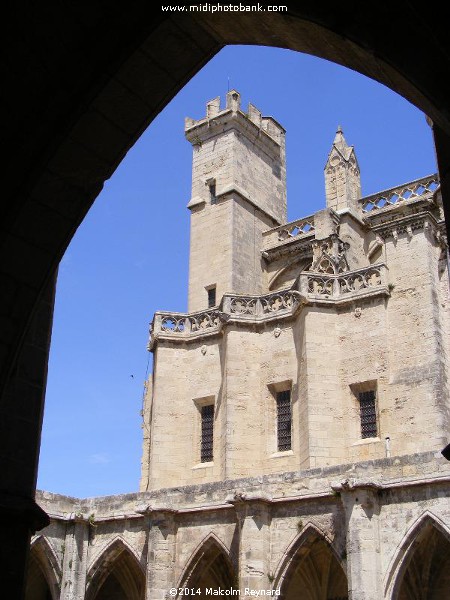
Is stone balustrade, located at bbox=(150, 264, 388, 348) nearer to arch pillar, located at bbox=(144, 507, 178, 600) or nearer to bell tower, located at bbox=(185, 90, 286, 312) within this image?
bell tower, located at bbox=(185, 90, 286, 312)

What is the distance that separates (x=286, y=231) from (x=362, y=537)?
14190 millimetres

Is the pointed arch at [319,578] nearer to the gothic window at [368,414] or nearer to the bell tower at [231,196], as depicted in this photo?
the gothic window at [368,414]

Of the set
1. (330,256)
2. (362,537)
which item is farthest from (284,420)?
(362,537)

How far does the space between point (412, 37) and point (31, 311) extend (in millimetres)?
2243

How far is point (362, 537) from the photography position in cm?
1447

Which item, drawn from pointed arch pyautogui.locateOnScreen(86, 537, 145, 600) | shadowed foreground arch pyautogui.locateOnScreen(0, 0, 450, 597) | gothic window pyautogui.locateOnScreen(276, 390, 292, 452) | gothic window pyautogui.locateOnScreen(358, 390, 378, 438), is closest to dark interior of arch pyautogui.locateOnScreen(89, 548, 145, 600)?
pointed arch pyautogui.locateOnScreen(86, 537, 145, 600)

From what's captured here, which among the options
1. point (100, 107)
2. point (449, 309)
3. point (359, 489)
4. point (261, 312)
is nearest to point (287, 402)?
point (261, 312)

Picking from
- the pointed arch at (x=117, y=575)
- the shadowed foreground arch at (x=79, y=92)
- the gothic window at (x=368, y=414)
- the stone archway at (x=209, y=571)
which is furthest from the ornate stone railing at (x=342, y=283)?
the shadowed foreground arch at (x=79, y=92)

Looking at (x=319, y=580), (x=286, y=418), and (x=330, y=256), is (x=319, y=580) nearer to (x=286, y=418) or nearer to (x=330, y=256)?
(x=286, y=418)

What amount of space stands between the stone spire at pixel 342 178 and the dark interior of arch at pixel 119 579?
12015 millimetres

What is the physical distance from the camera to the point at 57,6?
3947mm

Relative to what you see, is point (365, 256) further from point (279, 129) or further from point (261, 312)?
point (279, 129)

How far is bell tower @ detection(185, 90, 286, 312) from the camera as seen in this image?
83.8 ft

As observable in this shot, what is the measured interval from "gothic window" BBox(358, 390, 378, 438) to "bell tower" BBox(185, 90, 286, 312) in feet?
20.3
